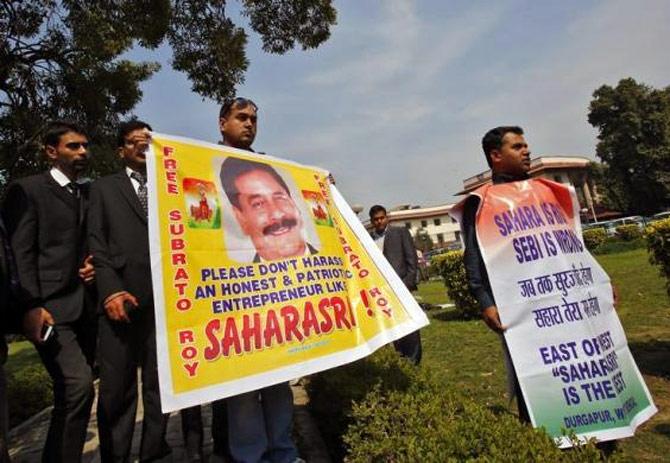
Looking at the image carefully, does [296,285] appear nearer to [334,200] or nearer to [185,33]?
[334,200]

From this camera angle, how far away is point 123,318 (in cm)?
260

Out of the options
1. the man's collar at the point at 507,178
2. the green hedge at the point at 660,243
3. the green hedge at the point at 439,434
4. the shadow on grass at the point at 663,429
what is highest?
the man's collar at the point at 507,178

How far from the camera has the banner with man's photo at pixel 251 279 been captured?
2.21 metres

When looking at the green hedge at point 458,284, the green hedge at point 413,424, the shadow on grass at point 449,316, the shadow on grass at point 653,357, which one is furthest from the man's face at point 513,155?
the shadow on grass at point 449,316

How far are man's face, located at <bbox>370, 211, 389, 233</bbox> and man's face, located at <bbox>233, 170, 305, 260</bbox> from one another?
384 centimetres

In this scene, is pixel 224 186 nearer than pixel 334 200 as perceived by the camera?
Yes

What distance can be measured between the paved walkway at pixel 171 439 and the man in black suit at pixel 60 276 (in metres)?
0.92

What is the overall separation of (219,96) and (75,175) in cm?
529

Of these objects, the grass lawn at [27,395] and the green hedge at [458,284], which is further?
the green hedge at [458,284]

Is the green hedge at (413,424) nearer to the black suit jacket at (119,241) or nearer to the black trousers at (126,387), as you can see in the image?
the black trousers at (126,387)

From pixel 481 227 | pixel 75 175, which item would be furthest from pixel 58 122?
pixel 481 227

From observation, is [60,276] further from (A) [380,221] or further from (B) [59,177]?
(A) [380,221]

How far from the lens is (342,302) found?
2732 millimetres

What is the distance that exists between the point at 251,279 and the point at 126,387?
1.03 m
